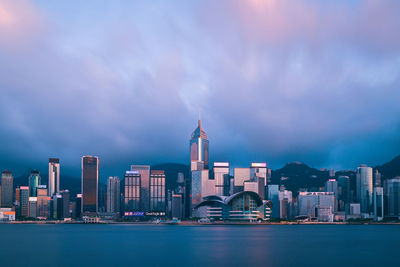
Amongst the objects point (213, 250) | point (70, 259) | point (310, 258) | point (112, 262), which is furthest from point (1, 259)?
point (310, 258)

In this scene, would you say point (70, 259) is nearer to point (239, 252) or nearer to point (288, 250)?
point (239, 252)

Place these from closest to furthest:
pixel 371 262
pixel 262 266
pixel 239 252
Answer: pixel 262 266 < pixel 371 262 < pixel 239 252

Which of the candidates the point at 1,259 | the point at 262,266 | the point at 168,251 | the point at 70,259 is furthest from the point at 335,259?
the point at 1,259

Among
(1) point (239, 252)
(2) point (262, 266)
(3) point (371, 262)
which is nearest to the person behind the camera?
(2) point (262, 266)

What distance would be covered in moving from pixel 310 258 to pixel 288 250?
55.1ft

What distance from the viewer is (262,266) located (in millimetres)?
76562

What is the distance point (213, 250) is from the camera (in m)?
104

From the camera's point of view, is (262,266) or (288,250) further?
(288,250)

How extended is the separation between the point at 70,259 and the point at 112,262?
967 cm

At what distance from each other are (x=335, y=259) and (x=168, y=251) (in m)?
34.7

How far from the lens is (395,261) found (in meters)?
84.9

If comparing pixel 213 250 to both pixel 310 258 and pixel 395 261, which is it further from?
pixel 395 261

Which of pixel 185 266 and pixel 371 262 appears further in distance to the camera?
pixel 371 262

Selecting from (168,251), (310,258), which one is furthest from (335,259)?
(168,251)
